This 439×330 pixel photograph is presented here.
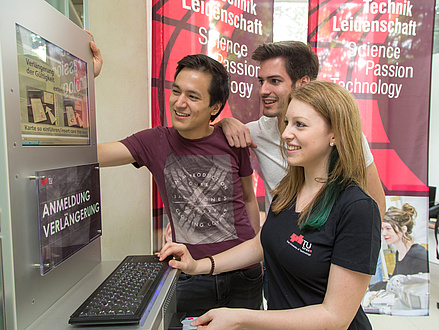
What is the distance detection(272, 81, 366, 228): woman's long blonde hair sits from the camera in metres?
0.98

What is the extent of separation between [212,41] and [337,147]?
1.49 m

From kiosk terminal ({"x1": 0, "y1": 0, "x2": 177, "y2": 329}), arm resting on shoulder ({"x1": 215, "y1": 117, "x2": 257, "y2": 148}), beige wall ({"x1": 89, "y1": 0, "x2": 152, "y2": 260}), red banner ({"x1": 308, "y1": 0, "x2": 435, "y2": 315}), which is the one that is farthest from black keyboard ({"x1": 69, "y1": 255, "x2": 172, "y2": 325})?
red banner ({"x1": 308, "y1": 0, "x2": 435, "y2": 315})

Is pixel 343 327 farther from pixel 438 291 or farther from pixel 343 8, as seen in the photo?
pixel 438 291

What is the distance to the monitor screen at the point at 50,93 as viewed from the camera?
72 centimetres

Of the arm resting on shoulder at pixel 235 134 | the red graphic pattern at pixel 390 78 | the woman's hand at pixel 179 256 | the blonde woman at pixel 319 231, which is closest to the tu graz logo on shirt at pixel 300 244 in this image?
the blonde woman at pixel 319 231

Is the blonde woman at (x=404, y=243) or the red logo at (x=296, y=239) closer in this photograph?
the red logo at (x=296, y=239)

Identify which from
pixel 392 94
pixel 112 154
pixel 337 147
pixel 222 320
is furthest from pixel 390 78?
pixel 222 320

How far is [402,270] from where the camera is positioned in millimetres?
2619

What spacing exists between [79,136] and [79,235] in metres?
0.30

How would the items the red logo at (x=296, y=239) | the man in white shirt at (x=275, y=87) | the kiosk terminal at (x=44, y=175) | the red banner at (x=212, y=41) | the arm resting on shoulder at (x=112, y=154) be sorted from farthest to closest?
the red banner at (x=212, y=41)
the man in white shirt at (x=275, y=87)
the arm resting on shoulder at (x=112, y=154)
the red logo at (x=296, y=239)
the kiosk terminal at (x=44, y=175)

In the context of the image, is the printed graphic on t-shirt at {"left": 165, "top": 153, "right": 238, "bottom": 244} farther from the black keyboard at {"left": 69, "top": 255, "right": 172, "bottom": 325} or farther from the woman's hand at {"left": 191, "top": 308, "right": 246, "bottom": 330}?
the woman's hand at {"left": 191, "top": 308, "right": 246, "bottom": 330}

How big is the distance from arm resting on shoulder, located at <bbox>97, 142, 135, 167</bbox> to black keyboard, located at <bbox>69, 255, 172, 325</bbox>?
1.55 feet

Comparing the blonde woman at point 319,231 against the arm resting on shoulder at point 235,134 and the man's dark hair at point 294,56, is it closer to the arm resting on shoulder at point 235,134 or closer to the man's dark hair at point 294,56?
the arm resting on shoulder at point 235,134

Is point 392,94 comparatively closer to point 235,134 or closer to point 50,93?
point 235,134
